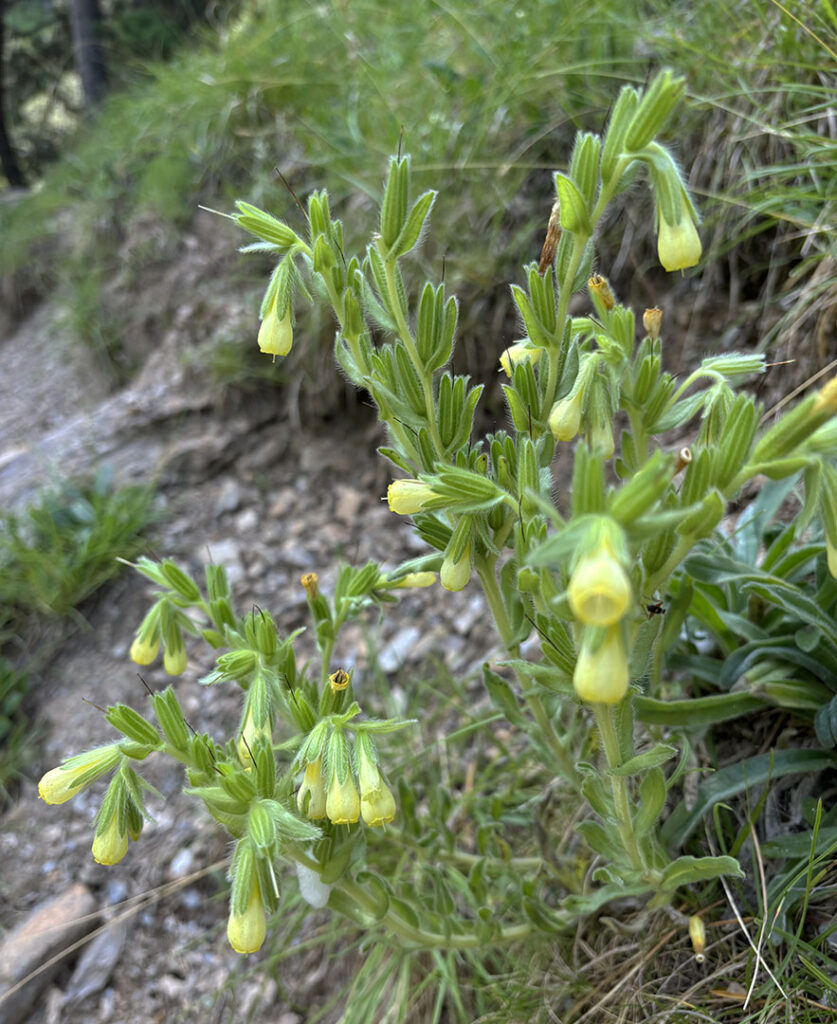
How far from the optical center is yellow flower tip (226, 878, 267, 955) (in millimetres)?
977

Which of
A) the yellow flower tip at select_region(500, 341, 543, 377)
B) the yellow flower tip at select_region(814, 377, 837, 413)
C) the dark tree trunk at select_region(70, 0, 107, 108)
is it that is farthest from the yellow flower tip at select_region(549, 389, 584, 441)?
the dark tree trunk at select_region(70, 0, 107, 108)

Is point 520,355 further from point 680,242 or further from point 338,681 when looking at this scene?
point 338,681

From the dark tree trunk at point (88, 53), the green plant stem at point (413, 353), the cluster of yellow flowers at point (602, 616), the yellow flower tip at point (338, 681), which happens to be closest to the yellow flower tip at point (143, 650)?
the yellow flower tip at point (338, 681)

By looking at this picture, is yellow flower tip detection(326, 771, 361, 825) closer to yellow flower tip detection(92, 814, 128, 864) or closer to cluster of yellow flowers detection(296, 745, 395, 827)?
cluster of yellow flowers detection(296, 745, 395, 827)

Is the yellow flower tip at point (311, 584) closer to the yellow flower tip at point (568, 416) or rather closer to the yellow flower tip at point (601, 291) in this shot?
the yellow flower tip at point (568, 416)

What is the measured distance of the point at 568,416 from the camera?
1.01 meters

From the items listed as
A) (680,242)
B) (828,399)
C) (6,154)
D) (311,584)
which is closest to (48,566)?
(311,584)

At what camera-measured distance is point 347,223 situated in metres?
3.08

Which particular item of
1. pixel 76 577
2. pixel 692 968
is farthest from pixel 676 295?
pixel 76 577

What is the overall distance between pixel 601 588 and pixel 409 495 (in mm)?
375

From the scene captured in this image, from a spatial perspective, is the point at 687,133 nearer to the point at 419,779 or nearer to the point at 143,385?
the point at 419,779

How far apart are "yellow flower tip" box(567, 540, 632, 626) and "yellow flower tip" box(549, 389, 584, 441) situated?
35 cm

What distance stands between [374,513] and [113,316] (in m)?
2.43

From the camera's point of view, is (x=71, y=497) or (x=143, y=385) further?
(x=143, y=385)
